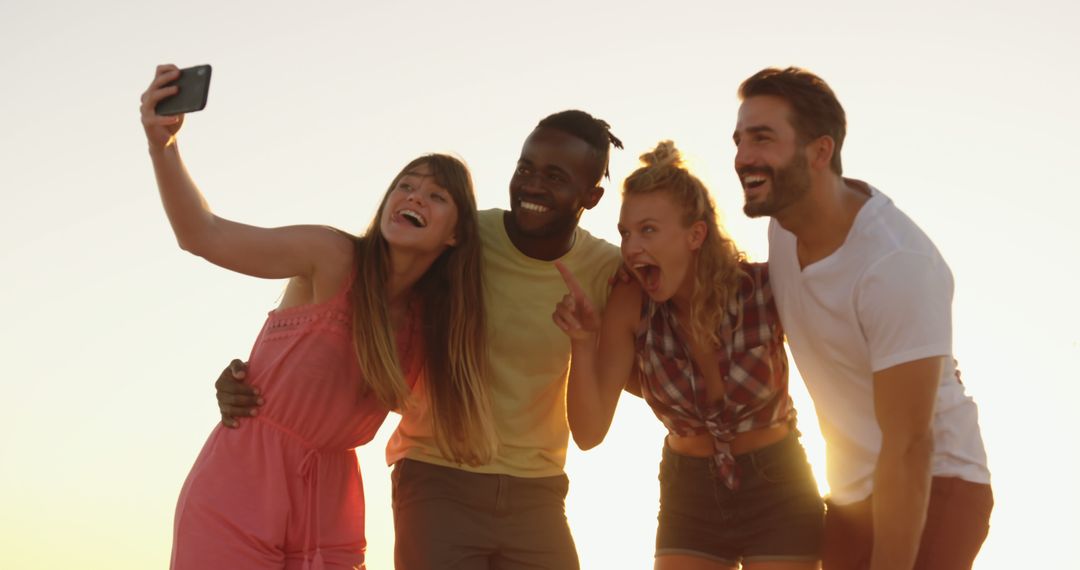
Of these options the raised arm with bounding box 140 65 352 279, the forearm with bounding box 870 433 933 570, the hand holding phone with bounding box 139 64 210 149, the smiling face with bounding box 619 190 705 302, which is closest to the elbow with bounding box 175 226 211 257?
the raised arm with bounding box 140 65 352 279

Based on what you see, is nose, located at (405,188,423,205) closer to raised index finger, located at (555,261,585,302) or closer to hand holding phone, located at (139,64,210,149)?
raised index finger, located at (555,261,585,302)

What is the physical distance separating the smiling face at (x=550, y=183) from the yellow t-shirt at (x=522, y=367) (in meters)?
0.15

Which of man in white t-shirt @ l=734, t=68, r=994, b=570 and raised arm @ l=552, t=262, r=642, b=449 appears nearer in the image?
man in white t-shirt @ l=734, t=68, r=994, b=570

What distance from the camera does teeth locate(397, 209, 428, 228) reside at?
562 cm

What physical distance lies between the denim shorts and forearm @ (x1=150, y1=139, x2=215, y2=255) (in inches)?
86.7

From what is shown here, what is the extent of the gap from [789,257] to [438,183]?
4.98 ft

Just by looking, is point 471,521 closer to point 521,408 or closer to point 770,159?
point 521,408

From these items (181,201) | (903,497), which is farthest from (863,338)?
(181,201)

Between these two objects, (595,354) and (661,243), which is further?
(595,354)

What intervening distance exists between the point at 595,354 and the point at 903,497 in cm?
146

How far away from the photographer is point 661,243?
557 cm

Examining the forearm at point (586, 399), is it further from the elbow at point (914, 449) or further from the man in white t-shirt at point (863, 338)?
the elbow at point (914, 449)

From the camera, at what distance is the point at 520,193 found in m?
6.05

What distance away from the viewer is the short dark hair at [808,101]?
5355mm
